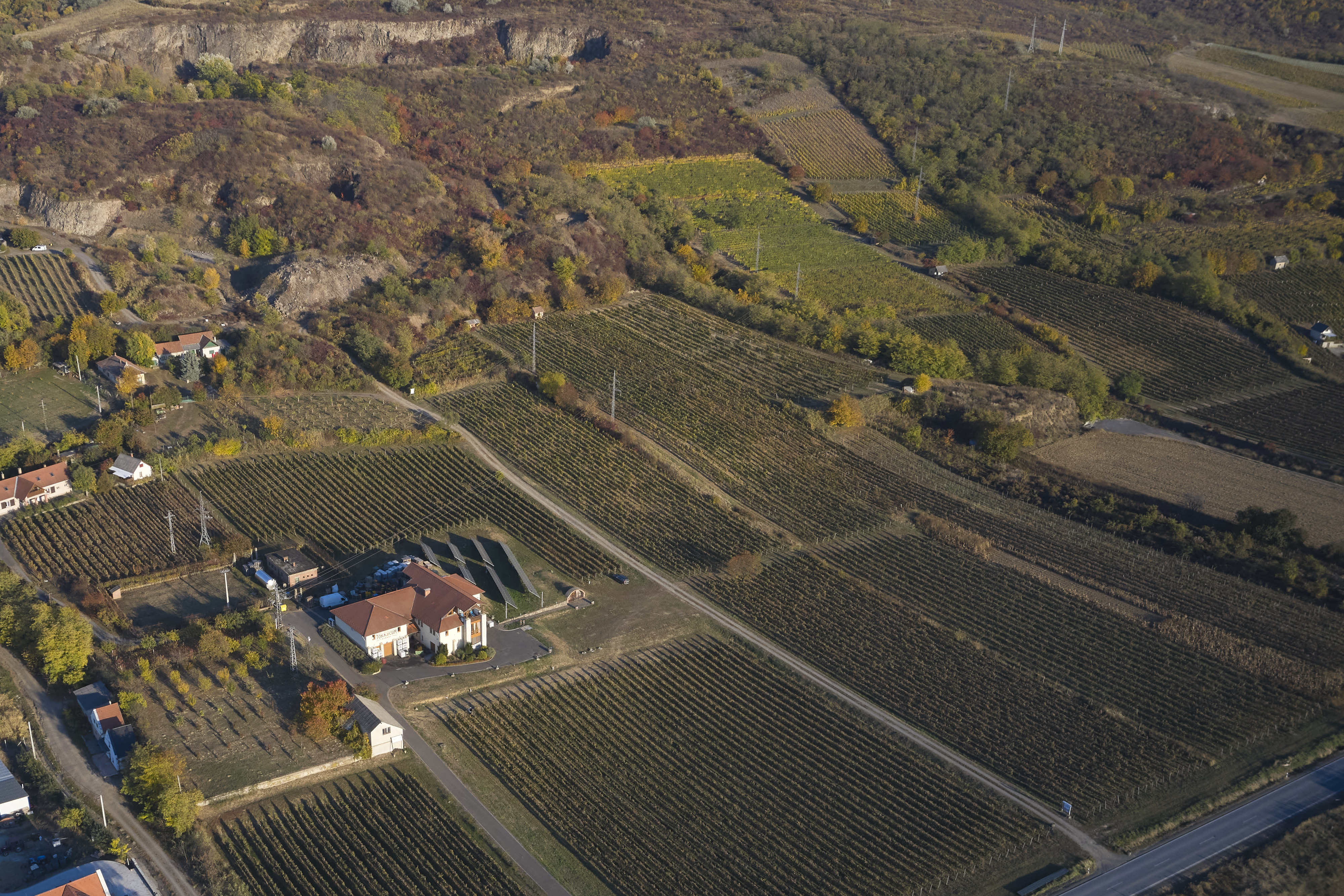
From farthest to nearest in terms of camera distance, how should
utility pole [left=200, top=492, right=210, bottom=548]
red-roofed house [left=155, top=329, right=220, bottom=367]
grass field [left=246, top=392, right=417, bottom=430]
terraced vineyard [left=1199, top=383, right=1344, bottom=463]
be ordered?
red-roofed house [left=155, top=329, right=220, bottom=367] → terraced vineyard [left=1199, top=383, right=1344, bottom=463] → grass field [left=246, top=392, right=417, bottom=430] → utility pole [left=200, top=492, right=210, bottom=548]

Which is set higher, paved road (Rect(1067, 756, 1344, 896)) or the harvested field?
the harvested field

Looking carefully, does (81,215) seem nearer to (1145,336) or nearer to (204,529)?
(204,529)

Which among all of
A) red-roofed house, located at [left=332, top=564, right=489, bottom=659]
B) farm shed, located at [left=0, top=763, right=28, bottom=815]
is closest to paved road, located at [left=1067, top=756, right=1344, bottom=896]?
red-roofed house, located at [left=332, top=564, right=489, bottom=659]

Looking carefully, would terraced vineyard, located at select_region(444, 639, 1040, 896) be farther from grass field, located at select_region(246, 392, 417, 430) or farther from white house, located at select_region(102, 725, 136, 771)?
grass field, located at select_region(246, 392, 417, 430)

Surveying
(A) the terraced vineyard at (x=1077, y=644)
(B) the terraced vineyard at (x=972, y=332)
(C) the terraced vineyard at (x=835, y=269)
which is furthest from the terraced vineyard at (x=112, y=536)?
(B) the terraced vineyard at (x=972, y=332)

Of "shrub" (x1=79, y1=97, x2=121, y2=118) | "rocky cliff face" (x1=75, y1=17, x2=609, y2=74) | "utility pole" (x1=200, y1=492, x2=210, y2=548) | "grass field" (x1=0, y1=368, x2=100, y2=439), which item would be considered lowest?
"utility pole" (x1=200, y1=492, x2=210, y2=548)

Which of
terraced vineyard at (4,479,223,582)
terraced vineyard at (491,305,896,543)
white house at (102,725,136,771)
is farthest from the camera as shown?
terraced vineyard at (491,305,896,543)
